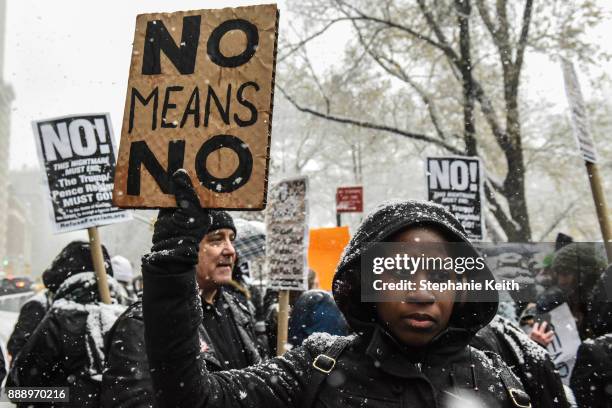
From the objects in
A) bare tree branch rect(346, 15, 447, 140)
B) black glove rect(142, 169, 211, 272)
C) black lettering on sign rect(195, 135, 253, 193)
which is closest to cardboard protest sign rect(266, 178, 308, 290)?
black lettering on sign rect(195, 135, 253, 193)

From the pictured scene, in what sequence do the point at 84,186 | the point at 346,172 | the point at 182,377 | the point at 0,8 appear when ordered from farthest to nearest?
the point at 0,8
the point at 346,172
the point at 84,186
the point at 182,377

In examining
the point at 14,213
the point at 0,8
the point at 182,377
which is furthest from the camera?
the point at 0,8

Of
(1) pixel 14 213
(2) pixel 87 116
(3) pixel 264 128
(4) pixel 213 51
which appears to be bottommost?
(3) pixel 264 128

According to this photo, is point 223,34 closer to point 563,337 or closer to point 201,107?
point 201,107

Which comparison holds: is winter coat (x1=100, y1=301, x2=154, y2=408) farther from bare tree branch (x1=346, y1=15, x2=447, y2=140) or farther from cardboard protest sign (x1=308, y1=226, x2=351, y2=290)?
bare tree branch (x1=346, y1=15, x2=447, y2=140)

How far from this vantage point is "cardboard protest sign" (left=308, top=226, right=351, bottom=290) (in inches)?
294

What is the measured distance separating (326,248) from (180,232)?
6293 millimetres

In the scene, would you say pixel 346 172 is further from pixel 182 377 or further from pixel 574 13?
pixel 182 377

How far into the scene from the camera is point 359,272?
1825 millimetres

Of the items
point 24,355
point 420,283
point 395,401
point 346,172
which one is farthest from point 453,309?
point 346,172

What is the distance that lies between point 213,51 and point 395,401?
1122 millimetres

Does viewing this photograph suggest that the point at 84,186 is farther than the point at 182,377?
Yes

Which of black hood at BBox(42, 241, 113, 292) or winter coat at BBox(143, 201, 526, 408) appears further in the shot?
black hood at BBox(42, 241, 113, 292)

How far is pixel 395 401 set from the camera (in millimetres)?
1577
